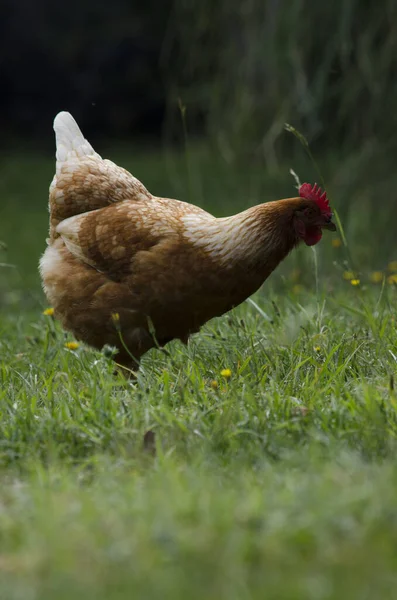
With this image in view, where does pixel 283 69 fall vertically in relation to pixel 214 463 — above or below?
above

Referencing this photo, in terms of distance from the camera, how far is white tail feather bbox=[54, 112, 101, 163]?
5152 millimetres

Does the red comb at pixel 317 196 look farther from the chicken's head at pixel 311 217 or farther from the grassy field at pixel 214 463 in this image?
the grassy field at pixel 214 463

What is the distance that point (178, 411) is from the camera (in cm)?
368

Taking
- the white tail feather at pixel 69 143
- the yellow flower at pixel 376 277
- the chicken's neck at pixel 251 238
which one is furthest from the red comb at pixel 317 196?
the yellow flower at pixel 376 277

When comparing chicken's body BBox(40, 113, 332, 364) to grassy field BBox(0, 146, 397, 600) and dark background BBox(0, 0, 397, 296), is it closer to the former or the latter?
grassy field BBox(0, 146, 397, 600)

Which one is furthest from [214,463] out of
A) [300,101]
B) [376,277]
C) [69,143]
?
[300,101]

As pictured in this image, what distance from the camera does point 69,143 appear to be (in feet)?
17.2

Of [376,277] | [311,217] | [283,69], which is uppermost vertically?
[283,69]

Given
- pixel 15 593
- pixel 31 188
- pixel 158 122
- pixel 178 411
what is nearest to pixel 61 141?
pixel 178 411

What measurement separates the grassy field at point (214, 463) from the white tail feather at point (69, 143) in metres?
0.91

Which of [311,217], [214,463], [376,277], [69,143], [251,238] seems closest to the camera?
[214,463]

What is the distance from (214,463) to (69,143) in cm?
253

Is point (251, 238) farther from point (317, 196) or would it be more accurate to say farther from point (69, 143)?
point (69, 143)

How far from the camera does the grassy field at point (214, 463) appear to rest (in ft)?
7.87
